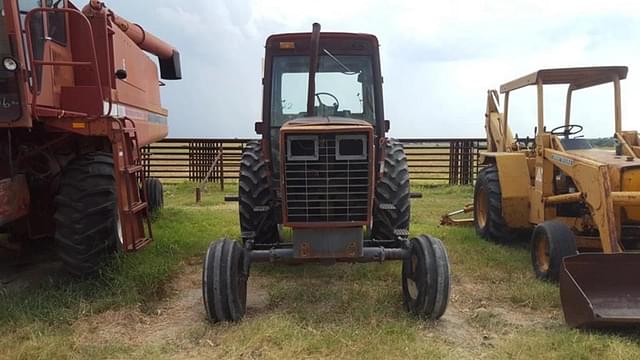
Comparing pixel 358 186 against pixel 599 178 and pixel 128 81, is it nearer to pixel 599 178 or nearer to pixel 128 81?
pixel 599 178

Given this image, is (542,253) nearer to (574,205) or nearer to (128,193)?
(574,205)

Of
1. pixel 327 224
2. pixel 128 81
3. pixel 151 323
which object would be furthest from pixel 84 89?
pixel 327 224

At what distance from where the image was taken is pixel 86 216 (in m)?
5.07

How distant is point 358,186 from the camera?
4684 millimetres

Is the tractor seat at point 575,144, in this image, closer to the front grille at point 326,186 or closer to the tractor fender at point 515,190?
the tractor fender at point 515,190

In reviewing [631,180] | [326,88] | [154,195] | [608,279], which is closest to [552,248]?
[608,279]

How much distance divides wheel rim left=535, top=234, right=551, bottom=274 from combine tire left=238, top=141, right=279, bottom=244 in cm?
260

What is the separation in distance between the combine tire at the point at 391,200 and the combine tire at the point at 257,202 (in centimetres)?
100

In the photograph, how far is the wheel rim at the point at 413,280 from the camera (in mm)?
4641

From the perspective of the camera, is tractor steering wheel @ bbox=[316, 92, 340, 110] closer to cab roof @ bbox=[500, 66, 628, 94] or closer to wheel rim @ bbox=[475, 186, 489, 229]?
cab roof @ bbox=[500, 66, 628, 94]

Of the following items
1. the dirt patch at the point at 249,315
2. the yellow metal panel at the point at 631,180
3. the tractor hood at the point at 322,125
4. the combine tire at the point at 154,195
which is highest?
the tractor hood at the point at 322,125

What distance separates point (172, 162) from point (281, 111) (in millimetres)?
12876

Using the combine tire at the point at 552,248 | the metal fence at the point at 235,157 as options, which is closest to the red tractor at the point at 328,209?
the combine tire at the point at 552,248

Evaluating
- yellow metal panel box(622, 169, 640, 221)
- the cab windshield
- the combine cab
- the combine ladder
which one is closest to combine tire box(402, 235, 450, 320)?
the combine cab
